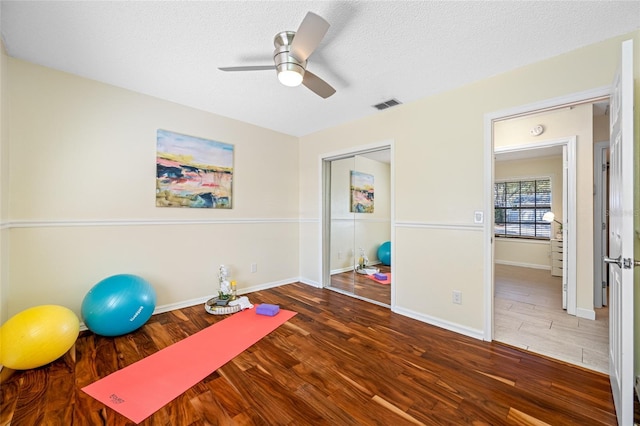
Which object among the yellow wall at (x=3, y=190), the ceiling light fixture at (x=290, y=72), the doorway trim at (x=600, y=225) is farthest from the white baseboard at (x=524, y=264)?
the yellow wall at (x=3, y=190)

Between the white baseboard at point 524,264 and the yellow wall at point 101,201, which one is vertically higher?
the yellow wall at point 101,201

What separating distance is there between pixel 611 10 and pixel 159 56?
323cm

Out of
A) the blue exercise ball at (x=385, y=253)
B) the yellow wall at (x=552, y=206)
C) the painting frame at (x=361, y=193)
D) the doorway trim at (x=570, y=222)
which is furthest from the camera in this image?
the yellow wall at (x=552, y=206)


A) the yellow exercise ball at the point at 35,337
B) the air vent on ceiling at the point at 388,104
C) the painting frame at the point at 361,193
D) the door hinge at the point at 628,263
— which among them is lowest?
the yellow exercise ball at the point at 35,337

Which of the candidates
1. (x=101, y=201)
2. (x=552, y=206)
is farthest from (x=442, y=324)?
(x=552, y=206)

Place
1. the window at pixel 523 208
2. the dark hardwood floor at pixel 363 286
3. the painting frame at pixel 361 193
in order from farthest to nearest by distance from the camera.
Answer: the window at pixel 523 208 → the painting frame at pixel 361 193 → the dark hardwood floor at pixel 363 286

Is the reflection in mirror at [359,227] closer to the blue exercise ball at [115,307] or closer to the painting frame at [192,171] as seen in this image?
the painting frame at [192,171]

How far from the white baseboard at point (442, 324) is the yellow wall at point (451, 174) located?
11mm

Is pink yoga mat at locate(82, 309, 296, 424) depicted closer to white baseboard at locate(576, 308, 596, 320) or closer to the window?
white baseboard at locate(576, 308, 596, 320)

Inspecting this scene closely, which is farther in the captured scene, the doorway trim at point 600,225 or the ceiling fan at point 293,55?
the doorway trim at point 600,225

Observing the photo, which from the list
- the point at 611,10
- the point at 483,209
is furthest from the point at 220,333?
the point at 611,10

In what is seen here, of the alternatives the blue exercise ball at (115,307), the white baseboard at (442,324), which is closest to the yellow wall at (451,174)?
the white baseboard at (442,324)

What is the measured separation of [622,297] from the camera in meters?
1.34

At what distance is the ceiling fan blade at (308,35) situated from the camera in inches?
56.7
